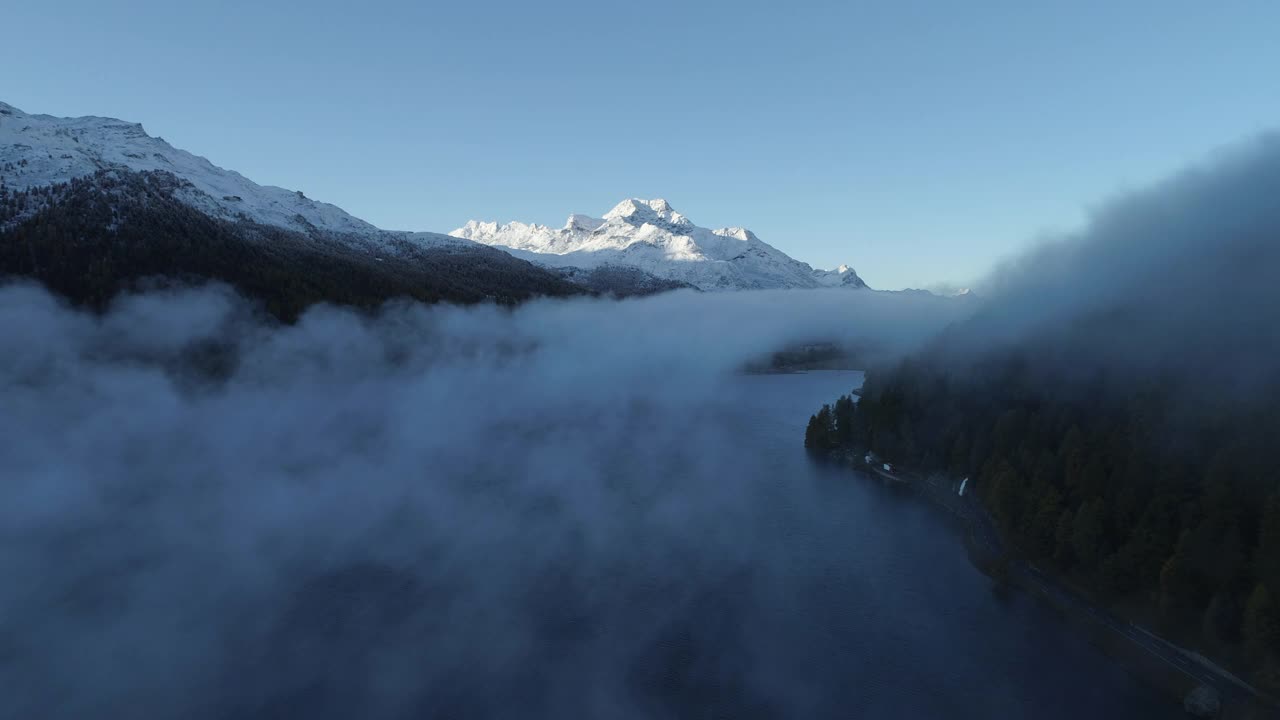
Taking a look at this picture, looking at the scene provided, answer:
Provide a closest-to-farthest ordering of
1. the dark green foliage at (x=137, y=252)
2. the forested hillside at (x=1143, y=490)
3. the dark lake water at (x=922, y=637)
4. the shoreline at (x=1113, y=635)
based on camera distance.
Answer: the shoreline at (x=1113, y=635)
the dark lake water at (x=922, y=637)
the forested hillside at (x=1143, y=490)
the dark green foliage at (x=137, y=252)

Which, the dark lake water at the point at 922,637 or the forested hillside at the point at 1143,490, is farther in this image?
the forested hillside at the point at 1143,490

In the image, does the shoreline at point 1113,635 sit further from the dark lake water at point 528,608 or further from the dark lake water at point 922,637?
the dark lake water at point 528,608

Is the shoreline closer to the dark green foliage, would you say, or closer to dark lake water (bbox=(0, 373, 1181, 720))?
dark lake water (bbox=(0, 373, 1181, 720))

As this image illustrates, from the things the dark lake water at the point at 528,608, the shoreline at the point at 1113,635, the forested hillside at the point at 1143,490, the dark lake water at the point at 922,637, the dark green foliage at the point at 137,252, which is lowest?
the dark lake water at the point at 528,608

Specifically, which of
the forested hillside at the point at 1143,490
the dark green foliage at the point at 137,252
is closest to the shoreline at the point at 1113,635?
the forested hillside at the point at 1143,490

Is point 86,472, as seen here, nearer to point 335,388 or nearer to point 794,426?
point 335,388

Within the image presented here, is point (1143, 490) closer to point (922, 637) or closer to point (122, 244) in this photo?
point (922, 637)

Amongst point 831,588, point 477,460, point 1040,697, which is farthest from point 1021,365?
point 477,460

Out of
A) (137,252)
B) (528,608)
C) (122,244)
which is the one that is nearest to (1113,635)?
(528,608)
